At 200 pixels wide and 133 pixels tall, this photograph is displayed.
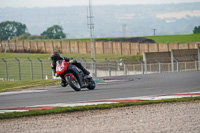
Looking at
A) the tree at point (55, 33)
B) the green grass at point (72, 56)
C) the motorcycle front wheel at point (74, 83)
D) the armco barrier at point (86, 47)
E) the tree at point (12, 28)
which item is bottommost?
the motorcycle front wheel at point (74, 83)

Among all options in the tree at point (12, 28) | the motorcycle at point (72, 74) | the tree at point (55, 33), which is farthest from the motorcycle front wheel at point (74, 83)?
the tree at point (12, 28)

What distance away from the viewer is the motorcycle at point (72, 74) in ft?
57.8

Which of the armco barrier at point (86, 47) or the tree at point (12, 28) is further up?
the tree at point (12, 28)

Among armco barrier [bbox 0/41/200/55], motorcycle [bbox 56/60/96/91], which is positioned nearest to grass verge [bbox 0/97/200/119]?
motorcycle [bbox 56/60/96/91]

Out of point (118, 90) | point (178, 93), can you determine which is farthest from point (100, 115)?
point (118, 90)

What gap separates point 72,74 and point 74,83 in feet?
1.10

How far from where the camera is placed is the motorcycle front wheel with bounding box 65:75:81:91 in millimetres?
17578

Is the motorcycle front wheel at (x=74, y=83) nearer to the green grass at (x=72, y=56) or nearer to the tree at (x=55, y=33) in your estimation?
the green grass at (x=72, y=56)

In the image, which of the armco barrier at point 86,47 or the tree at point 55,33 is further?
the tree at point 55,33

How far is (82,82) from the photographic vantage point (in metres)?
18.4

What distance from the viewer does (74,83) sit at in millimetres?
18031

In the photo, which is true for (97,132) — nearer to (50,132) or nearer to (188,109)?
(50,132)

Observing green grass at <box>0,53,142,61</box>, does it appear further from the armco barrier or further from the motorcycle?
the motorcycle

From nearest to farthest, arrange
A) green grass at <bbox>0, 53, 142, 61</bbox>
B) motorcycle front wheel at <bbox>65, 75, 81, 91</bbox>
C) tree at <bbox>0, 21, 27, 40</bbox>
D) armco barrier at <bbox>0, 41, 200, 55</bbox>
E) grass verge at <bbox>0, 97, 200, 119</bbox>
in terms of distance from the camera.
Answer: grass verge at <bbox>0, 97, 200, 119</bbox>, motorcycle front wheel at <bbox>65, 75, 81, 91</bbox>, armco barrier at <bbox>0, 41, 200, 55</bbox>, green grass at <bbox>0, 53, 142, 61</bbox>, tree at <bbox>0, 21, 27, 40</bbox>
